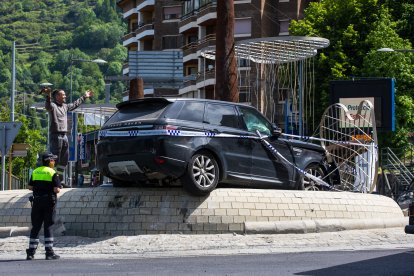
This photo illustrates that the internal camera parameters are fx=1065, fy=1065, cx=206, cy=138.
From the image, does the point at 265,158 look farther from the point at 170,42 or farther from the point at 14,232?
the point at 170,42

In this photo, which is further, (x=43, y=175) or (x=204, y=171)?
(x=204, y=171)

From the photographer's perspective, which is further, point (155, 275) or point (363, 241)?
point (363, 241)

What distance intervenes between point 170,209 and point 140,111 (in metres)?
1.80

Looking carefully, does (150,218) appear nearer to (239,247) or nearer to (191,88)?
(239,247)

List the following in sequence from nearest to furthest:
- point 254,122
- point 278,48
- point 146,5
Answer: point 254,122
point 278,48
point 146,5

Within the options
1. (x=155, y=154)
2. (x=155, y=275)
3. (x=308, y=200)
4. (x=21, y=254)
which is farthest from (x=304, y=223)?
(x=155, y=275)

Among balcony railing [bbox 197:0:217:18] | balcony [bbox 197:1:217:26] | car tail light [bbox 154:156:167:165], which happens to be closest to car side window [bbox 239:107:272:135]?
car tail light [bbox 154:156:167:165]

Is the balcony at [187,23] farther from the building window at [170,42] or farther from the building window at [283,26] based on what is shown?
the building window at [283,26]

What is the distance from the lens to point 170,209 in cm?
1842

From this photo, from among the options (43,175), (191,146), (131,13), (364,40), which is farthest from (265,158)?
(131,13)

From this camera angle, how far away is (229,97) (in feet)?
78.3

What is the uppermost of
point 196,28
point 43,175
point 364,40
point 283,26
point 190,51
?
point 196,28

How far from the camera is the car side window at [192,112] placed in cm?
1847

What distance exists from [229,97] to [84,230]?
6.24m
